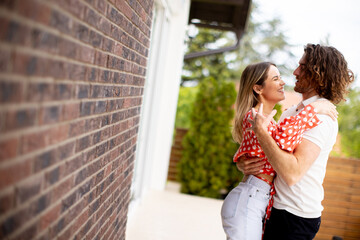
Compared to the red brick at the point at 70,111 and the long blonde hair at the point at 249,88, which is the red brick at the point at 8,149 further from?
the long blonde hair at the point at 249,88

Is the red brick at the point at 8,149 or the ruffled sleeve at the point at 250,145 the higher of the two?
the red brick at the point at 8,149

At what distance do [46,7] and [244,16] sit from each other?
229 inches

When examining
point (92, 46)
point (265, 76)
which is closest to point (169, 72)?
point (265, 76)

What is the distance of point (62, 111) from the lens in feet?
3.78

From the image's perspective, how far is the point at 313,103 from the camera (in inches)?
74.4

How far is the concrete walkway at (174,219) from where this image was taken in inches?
155

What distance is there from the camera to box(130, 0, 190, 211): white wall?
15.4 ft

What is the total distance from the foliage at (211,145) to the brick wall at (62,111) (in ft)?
14.5

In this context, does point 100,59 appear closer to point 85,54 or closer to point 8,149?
point 85,54

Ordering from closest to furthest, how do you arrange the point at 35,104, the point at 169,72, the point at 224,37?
1. the point at 35,104
2. the point at 169,72
3. the point at 224,37

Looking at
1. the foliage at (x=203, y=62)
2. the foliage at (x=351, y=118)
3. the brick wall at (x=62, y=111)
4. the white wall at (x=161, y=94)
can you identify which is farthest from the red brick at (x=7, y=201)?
the foliage at (x=203, y=62)

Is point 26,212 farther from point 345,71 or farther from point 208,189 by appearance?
point 208,189

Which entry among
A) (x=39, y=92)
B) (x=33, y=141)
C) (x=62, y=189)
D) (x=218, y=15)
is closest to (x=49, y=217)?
(x=62, y=189)

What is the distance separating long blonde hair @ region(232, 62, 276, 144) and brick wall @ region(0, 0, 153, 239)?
29.1 inches
